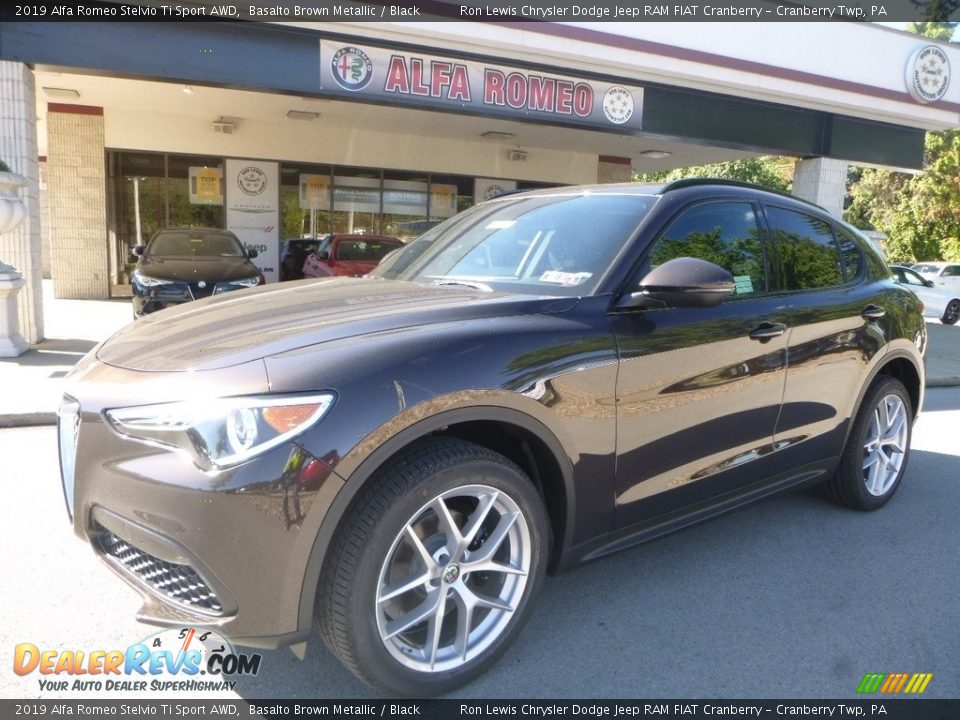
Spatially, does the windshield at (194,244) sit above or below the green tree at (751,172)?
below

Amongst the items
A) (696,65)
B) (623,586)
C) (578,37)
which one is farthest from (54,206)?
(623,586)

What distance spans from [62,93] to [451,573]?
15.1 metres

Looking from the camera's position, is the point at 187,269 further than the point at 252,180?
No

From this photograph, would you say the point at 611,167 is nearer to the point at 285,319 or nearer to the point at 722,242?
the point at 722,242

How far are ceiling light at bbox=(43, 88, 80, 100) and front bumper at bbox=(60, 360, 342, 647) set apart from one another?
46.5ft

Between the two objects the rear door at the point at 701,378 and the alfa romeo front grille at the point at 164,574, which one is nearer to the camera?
the alfa romeo front grille at the point at 164,574

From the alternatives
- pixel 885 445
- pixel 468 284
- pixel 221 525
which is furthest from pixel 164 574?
pixel 885 445

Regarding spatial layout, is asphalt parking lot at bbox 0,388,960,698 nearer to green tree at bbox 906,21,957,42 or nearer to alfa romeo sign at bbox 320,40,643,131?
alfa romeo sign at bbox 320,40,643,131

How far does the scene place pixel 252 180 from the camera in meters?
17.2

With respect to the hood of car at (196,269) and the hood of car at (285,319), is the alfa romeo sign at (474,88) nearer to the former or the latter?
the hood of car at (196,269)

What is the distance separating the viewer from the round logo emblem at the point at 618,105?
36.9 feet

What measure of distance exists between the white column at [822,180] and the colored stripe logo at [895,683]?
12664 millimetres

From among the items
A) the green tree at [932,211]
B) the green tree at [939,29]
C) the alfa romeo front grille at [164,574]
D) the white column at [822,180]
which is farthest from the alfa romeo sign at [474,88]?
the green tree at [939,29]

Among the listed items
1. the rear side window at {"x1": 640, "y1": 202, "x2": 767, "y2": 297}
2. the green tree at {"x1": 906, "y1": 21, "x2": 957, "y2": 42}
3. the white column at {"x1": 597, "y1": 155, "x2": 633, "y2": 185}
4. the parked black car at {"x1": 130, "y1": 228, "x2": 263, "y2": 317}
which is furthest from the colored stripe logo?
the green tree at {"x1": 906, "y1": 21, "x2": 957, "y2": 42}
